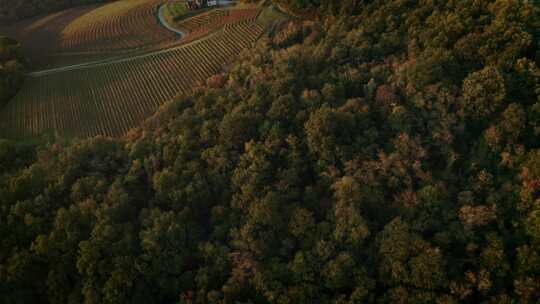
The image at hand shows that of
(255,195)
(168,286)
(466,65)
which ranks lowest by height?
(168,286)

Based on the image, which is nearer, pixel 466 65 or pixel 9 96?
pixel 466 65

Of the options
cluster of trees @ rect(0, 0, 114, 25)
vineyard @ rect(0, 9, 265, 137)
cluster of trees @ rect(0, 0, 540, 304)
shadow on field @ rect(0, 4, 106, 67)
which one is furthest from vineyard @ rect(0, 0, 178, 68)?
cluster of trees @ rect(0, 0, 540, 304)

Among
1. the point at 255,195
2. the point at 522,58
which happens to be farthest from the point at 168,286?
the point at 522,58

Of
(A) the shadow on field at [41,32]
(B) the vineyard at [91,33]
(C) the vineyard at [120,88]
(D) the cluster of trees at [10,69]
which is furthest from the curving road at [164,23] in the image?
(D) the cluster of trees at [10,69]

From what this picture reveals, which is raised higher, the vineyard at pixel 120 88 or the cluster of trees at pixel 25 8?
the cluster of trees at pixel 25 8

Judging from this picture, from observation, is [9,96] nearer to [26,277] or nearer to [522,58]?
[26,277]

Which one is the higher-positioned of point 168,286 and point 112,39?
point 112,39

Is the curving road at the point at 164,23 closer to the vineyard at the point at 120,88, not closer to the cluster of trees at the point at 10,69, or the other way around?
the vineyard at the point at 120,88
